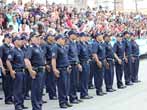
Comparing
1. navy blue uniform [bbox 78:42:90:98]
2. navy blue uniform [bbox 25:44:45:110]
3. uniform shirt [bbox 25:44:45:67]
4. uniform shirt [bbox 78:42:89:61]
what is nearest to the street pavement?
navy blue uniform [bbox 78:42:90:98]

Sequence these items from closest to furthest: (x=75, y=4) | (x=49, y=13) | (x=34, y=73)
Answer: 1. (x=34, y=73)
2. (x=49, y=13)
3. (x=75, y=4)

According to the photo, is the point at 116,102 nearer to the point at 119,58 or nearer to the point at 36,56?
the point at 36,56

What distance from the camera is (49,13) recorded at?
21359 millimetres

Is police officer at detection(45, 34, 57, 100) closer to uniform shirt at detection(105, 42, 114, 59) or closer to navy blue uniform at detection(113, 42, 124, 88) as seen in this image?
uniform shirt at detection(105, 42, 114, 59)

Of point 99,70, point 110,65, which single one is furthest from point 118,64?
point 99,70

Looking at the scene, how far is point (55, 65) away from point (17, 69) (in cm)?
100

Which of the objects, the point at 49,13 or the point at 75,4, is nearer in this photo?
the point at 49,13

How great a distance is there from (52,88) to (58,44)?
1.89m

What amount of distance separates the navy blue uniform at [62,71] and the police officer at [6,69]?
133 centimetres

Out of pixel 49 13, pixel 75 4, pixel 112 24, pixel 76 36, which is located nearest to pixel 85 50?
pixel 76 36

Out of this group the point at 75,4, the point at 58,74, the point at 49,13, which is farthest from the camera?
the point at 75,4

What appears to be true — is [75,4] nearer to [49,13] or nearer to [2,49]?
[49,13]

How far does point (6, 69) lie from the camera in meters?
12.8

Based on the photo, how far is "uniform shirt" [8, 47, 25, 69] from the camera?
12234 millimetres
